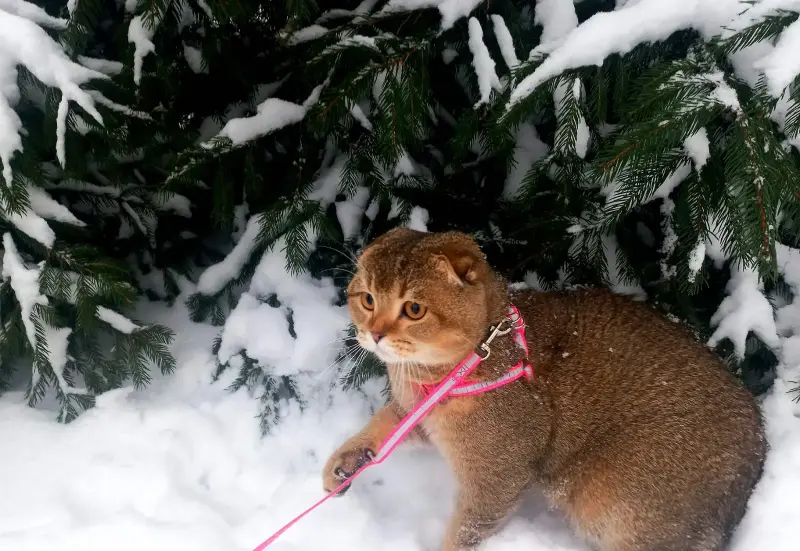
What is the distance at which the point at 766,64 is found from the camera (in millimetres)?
1695

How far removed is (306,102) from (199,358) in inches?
61.3

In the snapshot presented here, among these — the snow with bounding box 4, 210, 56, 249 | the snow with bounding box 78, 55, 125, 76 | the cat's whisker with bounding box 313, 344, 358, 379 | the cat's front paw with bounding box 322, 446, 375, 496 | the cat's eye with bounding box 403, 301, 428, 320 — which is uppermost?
the snow with bounding box 78, 55, 125, 76

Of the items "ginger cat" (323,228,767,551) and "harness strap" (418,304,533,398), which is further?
"harness strap" (418,304,533,398)

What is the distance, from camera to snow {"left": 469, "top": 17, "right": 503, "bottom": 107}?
7.54 ft

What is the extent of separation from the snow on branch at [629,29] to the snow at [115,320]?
86.1 inches

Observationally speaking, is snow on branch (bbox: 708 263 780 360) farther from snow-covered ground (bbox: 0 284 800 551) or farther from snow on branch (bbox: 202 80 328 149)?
snow on branch (bbox: 202 80 328 149)

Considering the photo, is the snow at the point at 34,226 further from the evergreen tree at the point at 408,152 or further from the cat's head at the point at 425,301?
the cat's head at the point at 425,301

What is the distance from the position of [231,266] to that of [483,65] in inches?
71.2

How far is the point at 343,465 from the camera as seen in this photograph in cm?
245

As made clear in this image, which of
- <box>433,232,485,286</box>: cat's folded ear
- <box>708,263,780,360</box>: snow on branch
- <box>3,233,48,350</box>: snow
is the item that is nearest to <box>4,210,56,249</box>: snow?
<box>3,233,48,350</box>: snow

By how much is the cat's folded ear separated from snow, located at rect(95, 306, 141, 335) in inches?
66.4

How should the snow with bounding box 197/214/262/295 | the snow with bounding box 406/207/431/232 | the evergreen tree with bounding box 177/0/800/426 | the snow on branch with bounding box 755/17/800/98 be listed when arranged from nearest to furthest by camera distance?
1. the snow on branch with bounding box 755/17/800/98
2. the evergreen tree with bounding box 177/0/800/426
3. the snow with bounding box 406/207/431/232
4. the snow with bounding box 197/214/262/295

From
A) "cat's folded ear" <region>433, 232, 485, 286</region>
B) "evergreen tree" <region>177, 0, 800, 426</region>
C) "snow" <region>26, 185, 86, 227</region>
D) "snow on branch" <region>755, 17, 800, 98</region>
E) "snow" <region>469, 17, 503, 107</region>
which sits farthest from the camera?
"snow" <region>26, 185, 86, 227</region>

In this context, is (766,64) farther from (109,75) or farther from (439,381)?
(109,75)
